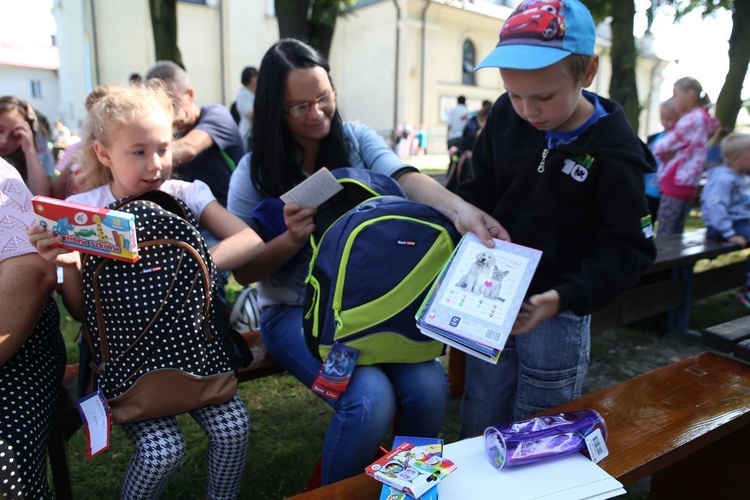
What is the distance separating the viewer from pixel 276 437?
108 inches

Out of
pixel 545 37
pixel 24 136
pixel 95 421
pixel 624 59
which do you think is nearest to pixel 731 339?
pixel 545 37

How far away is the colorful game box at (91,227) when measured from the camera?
4.75 feet

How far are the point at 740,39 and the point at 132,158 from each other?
10967 millimetres

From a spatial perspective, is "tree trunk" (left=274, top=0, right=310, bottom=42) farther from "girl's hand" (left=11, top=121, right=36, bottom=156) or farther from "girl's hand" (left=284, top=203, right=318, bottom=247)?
"girl's hand" (left=284, top=203, right=318, bottom=247)

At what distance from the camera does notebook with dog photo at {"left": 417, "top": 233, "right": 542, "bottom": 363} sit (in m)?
1.40

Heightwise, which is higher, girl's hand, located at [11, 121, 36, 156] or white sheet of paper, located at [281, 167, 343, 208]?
girl's hand, located at [11, 121, 36, 156]

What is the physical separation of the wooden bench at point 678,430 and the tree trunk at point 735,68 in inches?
371

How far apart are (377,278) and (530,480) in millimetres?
702

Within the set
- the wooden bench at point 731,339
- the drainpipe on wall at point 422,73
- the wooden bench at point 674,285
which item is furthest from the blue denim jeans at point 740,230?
the drainpipe on wall at point 422,73

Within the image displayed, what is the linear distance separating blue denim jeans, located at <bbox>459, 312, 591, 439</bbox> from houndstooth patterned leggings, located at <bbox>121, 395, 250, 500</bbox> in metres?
0.82

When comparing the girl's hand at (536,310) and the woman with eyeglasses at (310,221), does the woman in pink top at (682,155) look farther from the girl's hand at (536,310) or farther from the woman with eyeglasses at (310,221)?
the girl's hand at (536,310)

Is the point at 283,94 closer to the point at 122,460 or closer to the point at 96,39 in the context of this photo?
the point at 122,460

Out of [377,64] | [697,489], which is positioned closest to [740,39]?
[697,489]

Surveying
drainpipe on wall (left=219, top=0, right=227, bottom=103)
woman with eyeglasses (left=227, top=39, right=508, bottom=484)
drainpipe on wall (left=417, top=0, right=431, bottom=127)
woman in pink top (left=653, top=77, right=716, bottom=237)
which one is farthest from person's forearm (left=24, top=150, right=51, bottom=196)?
drainpipe on wall (left=417, top=0, right=431, bottom=127)
